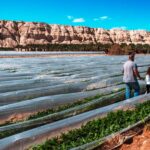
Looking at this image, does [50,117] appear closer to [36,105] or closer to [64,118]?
[64,118]

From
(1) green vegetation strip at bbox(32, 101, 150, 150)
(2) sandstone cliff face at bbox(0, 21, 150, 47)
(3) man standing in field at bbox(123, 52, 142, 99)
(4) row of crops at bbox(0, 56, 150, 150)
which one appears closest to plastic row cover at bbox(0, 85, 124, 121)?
(4) row of crops at bbox(0, 56, 150, 150)

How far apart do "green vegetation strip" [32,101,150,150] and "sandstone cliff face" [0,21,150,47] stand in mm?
114991

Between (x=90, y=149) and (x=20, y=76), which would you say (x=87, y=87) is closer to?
(x=20, y=76)

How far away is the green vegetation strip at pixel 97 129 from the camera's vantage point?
19.1 feet

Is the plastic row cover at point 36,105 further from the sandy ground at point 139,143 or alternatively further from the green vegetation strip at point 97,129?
the sandy ground at point 139,143

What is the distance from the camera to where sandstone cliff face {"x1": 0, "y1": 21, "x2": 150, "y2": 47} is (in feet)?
422

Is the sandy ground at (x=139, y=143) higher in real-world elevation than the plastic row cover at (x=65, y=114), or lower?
lower

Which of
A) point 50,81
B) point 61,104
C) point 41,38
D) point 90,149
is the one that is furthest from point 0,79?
point 41,38

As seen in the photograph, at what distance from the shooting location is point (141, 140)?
593 centimetres

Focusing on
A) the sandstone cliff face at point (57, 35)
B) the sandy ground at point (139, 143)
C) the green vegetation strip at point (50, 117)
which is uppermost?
the sandstone cliff face at point (57, 35)

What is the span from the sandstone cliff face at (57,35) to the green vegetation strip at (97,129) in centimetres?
11499

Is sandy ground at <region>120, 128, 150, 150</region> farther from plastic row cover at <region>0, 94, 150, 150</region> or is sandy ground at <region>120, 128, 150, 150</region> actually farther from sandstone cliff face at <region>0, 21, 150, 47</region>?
sandstone cliff face at <region>0, 21, 150, 47</region>

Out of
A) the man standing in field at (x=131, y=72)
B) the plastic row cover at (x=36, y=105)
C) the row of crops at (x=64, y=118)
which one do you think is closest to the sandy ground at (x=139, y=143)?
the row of crops at (x=64, y=118)

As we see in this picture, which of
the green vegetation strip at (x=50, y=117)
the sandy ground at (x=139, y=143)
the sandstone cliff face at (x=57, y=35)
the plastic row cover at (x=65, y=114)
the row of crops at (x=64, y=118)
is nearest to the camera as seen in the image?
the sandy ground at (x=139, y=143)
